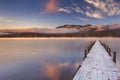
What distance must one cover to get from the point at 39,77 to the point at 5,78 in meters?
3.31

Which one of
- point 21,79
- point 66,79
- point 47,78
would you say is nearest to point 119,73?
point 66,79

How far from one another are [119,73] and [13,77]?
11.2m

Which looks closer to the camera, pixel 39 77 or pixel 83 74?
pixel 83 74

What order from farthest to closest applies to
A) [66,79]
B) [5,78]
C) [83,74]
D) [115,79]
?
[5,78]
[66,79]
[83,74]
[115,79]

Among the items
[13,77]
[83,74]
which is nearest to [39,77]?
[13,77]

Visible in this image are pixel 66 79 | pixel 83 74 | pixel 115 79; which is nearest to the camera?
pixel 115 79

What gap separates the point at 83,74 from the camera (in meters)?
10.5

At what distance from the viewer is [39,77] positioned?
60.0ft

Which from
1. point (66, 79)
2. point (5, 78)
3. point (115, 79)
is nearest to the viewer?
point (115, 79)

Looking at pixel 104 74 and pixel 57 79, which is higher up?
pixel 104 74

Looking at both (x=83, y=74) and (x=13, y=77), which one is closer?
(x=83, y=74)

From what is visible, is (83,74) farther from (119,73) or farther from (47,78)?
(47,78)

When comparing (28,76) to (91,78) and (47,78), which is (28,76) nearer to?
(47,78)

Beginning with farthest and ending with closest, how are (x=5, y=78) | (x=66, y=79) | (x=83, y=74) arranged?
(x=5, y=78) → (x=66, y=79) → (x=83, y=74)
